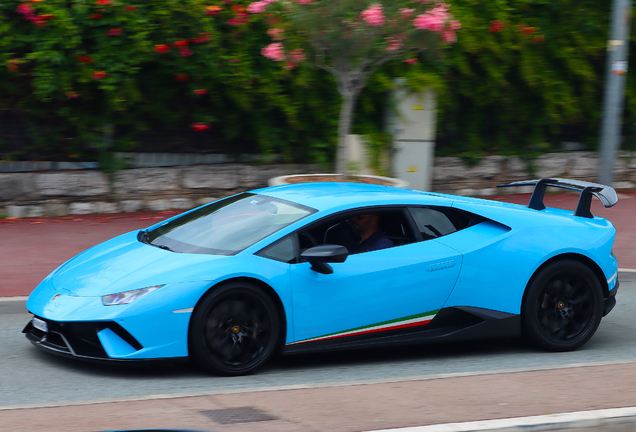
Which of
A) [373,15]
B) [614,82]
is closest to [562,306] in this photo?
[373,15]

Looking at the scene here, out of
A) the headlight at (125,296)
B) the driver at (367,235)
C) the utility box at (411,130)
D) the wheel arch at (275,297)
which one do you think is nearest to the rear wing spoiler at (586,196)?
the driver at (367,235)

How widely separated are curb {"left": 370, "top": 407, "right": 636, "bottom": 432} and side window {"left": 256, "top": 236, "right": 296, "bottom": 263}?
72.9 inches

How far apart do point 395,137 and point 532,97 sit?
297 centimetres

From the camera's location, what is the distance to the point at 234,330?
5332mm

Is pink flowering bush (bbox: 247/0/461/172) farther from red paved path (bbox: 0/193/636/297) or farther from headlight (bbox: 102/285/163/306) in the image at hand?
headlight (bbox: 102/285/163/306)

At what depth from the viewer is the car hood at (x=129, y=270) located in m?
5.23

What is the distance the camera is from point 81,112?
11.4 m

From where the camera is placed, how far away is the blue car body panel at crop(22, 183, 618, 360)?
5145mm

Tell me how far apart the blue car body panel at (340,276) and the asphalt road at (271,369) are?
24cm

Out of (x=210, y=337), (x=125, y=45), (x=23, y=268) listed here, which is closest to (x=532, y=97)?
(x=125, y=45)

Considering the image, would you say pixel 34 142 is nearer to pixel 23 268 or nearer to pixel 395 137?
pixel 23 268

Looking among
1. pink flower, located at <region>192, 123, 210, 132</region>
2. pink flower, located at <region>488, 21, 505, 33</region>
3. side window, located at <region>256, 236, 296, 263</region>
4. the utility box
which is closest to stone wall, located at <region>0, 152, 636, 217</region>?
pink flower, located at <region>192, 123, 210, 132</region>

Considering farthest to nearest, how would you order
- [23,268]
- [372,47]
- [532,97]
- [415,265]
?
[532,97]
[372,47]
[23,268]
[415,265]

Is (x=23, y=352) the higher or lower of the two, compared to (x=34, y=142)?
lower
